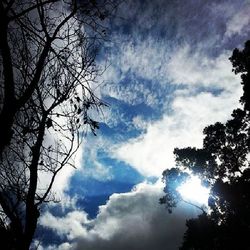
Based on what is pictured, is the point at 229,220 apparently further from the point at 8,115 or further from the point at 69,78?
the point at 8,115

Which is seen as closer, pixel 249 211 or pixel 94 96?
pixel 94 96

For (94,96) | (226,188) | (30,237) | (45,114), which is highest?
(226,188)

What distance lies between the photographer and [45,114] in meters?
7.63

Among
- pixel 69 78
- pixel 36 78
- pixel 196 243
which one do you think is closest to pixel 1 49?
pixel 36 78

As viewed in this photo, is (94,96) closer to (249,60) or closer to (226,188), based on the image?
(249,60)

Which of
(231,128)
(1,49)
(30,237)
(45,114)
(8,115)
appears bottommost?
(30,237)

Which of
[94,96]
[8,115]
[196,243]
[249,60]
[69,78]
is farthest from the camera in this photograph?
[196,243]

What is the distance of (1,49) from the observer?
4.54 meters

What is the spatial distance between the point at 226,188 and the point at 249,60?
32.7 feet

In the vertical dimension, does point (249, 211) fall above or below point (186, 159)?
below

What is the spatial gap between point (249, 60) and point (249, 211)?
1117cm

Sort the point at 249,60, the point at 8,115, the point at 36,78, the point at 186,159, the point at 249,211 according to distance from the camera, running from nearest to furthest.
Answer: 1. the point at 8,115
2. the point at 36,78
3. the point at 249,60
4. the point at 249,211
5. the point at 186,159

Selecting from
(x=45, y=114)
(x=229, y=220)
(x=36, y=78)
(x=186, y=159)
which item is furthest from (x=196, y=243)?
(x=36, y=78)

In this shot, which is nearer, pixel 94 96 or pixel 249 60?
pixel 94 96
